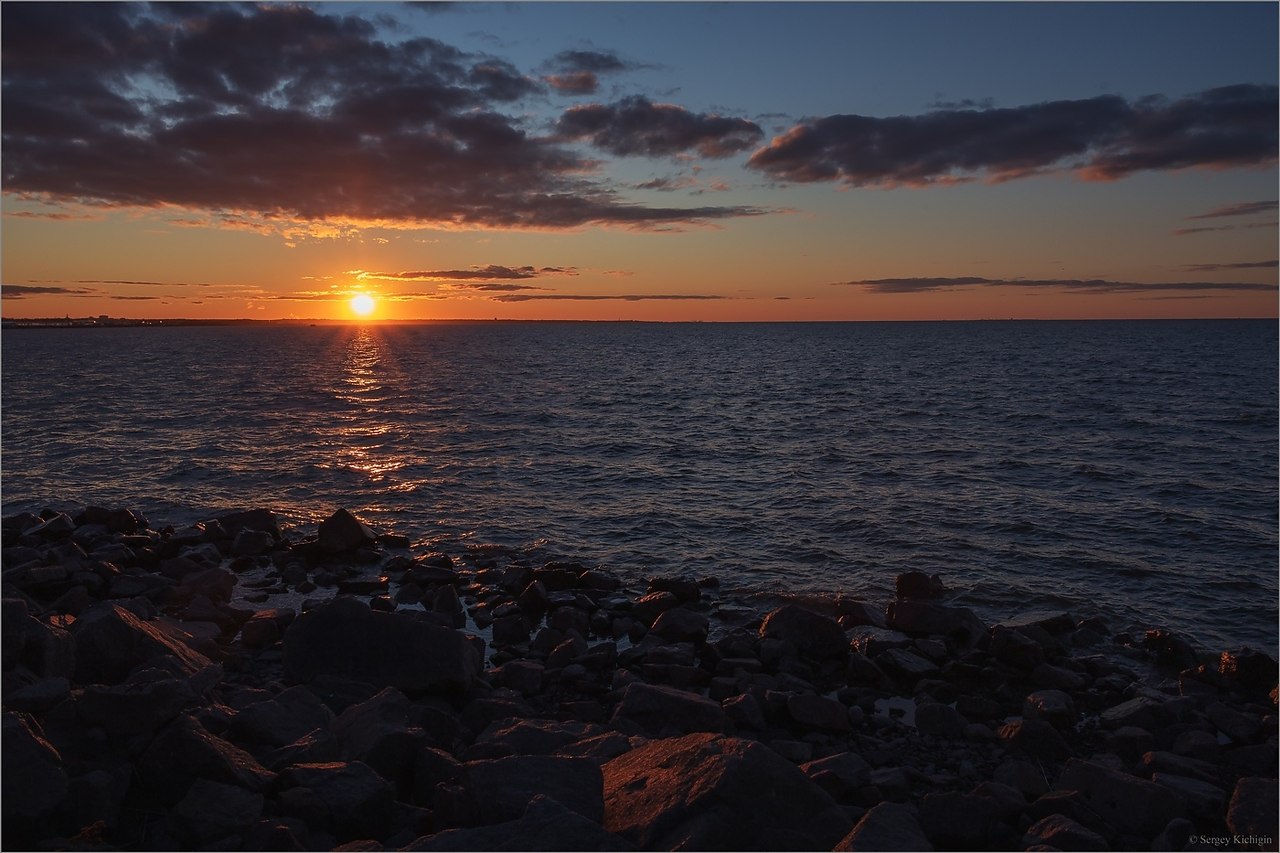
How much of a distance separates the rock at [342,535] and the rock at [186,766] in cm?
1263

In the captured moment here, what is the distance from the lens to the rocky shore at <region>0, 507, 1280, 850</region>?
7355mm

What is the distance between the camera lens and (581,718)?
475 inches

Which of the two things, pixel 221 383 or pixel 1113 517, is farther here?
pixel 221 383

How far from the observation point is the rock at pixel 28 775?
689cm

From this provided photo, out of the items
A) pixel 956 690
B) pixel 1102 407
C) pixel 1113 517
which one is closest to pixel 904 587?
pixel 956 690

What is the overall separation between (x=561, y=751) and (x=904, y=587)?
36.3ft

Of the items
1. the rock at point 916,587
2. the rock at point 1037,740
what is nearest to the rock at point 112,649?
the rock at point 1037,740

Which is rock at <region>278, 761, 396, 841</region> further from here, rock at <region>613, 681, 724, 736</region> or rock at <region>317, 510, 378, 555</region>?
rock at <region>317, 510, 378, 555</region>

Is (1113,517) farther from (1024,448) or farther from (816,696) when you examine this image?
(816,696)

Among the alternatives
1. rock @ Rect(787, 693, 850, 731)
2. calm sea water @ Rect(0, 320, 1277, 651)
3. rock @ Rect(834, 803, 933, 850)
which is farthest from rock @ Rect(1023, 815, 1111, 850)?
calm sea water @ Rect(0, 320, 1277, 651)

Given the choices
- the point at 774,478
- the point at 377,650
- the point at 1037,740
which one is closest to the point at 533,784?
the point at 377,650

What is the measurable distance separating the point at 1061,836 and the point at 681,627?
7996 millimetres

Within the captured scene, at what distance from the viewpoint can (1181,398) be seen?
56.7 meters

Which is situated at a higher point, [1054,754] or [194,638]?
[194,638]
